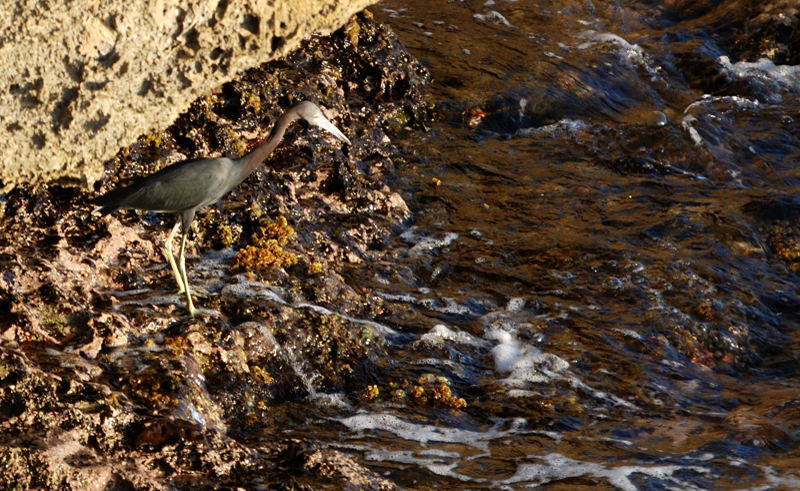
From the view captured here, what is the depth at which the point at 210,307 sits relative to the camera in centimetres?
488

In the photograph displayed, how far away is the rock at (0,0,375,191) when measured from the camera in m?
4.75

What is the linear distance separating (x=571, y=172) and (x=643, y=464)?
3.65 meters

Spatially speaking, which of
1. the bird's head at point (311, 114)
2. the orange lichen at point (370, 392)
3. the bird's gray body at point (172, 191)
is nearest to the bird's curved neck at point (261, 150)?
the bird's head at point (311, 114)

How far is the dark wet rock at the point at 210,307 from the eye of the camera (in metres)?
3.35

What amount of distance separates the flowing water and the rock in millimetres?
1695

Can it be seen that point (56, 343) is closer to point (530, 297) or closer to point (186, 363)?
point (186, 363)

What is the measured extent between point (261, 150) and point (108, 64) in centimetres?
104

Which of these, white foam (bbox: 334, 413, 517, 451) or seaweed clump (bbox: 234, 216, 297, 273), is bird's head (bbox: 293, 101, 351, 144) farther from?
white foam (bbox: 334, 413, 517, 451)

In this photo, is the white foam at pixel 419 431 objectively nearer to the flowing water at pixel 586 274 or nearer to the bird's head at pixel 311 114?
the flowing water at pixel 586 274

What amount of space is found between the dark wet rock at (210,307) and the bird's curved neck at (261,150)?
1.73 feet

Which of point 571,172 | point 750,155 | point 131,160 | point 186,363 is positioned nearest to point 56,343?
point 186,363

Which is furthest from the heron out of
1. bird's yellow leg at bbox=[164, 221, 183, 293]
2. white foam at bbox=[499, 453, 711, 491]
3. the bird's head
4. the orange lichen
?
white foam at bbox=[499, 453, 711, 491]

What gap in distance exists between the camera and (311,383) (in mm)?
4785

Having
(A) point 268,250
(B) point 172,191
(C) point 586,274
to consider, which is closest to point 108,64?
(B) point 172,191
